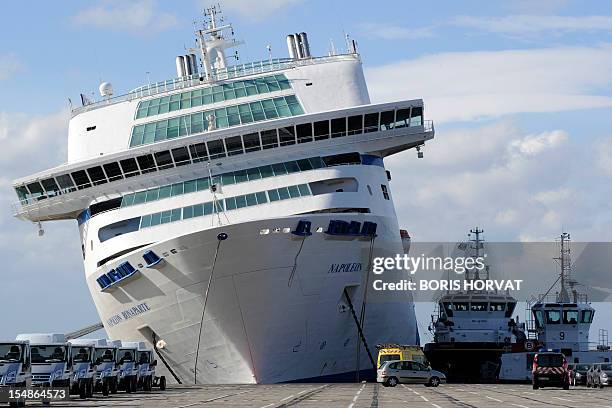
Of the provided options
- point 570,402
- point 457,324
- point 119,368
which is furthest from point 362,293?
point 457,324

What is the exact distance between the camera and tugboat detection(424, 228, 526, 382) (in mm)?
89000

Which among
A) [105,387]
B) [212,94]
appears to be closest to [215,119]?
[212,94]

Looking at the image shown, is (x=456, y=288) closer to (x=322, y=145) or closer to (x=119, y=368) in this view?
(x=322, y=145)

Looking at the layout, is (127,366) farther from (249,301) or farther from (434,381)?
(434,381)

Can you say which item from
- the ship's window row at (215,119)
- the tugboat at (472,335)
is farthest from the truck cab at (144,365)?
the tugboat at (472,335)

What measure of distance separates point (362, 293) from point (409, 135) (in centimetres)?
837

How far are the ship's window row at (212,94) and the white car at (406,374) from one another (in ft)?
45.7

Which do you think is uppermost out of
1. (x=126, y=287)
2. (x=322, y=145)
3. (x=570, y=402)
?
(x=322, y=145)

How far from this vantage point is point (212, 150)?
186ft

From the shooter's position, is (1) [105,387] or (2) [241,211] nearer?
(1) [105,387]

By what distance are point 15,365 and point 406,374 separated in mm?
23707

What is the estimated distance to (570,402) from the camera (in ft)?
125

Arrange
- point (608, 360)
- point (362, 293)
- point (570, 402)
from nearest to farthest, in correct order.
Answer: point (570, 402) → point (362, 293) → point (608, 360)

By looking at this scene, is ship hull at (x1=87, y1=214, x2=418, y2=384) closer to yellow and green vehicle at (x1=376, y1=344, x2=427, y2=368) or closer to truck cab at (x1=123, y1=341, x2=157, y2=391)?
yellow and green vehicle at (x1=376, y1=344, x2=427, y2=368)
